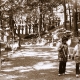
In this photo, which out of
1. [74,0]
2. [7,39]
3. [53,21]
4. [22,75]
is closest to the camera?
[22,75]

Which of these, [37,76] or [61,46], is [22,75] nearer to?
[37,76]

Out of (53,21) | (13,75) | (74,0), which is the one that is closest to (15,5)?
(74,0)

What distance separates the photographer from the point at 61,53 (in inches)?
427

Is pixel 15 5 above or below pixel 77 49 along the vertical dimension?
above

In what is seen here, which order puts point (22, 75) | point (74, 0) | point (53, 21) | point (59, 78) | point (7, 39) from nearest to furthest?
point (59, 78)
point (22, 75)
point (74, 0)
point (7, 39)
point (53, 21)

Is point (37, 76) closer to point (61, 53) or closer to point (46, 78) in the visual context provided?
point (46, 78)

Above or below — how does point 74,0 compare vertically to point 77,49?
above

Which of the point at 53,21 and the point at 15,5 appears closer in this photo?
the point at 15,5

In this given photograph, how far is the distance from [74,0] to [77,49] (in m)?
17.5

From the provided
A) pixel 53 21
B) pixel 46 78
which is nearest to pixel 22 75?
pixel 46 78

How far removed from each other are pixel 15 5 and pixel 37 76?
40.0ft

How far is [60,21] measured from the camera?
62656mm

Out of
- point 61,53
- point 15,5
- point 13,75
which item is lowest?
point 13,75

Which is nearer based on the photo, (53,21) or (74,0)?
(74,0)
